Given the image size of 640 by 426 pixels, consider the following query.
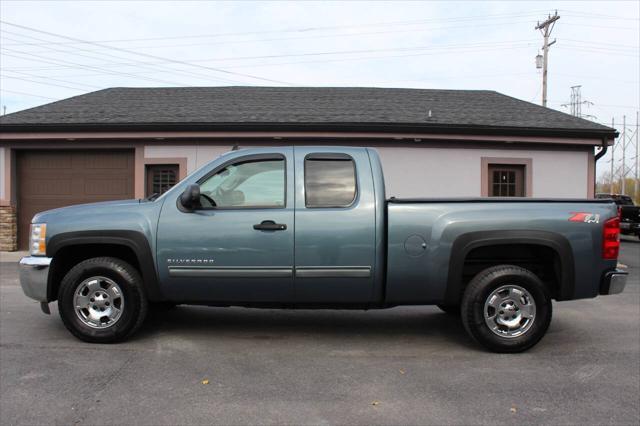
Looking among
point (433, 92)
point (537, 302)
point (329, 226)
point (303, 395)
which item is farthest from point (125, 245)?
point (433, 92)

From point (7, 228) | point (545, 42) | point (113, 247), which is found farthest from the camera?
point (545, 42)

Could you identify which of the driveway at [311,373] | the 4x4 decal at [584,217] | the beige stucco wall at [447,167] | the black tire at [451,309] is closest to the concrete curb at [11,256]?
the beige stucco wall at [447,167]

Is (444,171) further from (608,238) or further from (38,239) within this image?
(38,239)

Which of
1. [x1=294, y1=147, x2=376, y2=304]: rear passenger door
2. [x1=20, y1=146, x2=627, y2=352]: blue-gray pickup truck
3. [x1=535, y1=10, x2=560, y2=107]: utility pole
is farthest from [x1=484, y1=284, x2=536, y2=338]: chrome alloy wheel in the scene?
[x1=535, y1=10, x2=560, y2=107]: utility pole

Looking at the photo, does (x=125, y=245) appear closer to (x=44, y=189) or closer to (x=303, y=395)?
(x=303, y=395)

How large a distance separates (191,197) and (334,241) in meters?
1.34

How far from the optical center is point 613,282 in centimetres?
452

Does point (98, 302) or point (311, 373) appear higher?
point (98, 302)

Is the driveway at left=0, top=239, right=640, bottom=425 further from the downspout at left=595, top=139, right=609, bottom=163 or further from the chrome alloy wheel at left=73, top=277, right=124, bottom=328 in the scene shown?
the downspout at left=595, top=139, right=609, bottom=163

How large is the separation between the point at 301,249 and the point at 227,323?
1.68 meters

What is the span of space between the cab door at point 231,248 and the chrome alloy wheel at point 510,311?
6.14 ft

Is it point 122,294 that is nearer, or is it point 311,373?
point 311,373

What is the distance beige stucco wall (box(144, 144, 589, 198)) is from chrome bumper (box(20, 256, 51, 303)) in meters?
7.25

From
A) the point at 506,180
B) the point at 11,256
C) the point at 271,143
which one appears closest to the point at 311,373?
the point at 271,143
